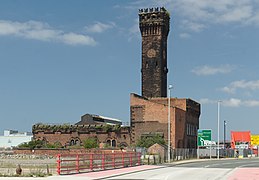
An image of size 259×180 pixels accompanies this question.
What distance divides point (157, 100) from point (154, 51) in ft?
33.9

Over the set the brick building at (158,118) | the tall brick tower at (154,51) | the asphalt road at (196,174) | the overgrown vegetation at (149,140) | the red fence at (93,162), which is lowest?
the asphalt road at (196,174)

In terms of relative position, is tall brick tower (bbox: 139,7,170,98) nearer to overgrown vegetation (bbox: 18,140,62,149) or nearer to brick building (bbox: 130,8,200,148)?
brick building (bbox: 130,8,200,148)

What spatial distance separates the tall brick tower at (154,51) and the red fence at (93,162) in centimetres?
4270

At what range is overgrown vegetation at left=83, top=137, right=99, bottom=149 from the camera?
7717cm

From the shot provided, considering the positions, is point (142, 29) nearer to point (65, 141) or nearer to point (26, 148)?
point (65, 141)

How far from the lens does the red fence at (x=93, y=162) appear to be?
1190 inches

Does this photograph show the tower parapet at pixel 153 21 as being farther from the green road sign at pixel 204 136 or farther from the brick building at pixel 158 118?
the green road sign at pixel 204 136

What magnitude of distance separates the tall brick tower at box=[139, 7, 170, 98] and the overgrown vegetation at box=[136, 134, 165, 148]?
468 inches

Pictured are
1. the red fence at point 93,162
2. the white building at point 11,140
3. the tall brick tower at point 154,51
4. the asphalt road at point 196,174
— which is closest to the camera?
the asphalt road at point 196,174

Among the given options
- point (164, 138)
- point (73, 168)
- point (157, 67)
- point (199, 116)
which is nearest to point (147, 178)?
point (73, 168)

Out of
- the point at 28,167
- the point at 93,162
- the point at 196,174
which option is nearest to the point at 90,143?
the point at 28,167

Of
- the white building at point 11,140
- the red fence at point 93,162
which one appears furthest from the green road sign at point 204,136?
the white building at point 11,140

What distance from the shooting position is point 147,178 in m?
27.6

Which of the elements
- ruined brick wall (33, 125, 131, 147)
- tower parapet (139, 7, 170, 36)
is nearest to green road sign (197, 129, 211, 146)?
ruined brick wall (33, 125, 131, 147)
